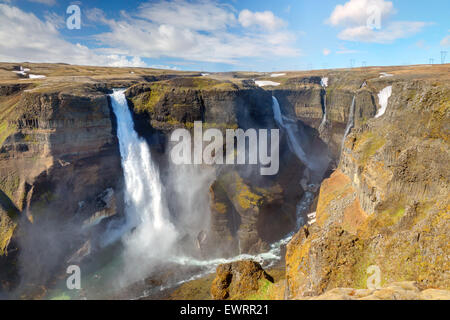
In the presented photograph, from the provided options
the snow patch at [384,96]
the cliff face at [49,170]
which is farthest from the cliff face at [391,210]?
the cliff face at [49,170]

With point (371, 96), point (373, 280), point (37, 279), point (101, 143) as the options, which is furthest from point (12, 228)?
point (371, 96)

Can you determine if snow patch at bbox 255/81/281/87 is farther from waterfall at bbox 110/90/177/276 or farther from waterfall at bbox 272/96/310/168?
waterfall at bbox 110/90/177/276

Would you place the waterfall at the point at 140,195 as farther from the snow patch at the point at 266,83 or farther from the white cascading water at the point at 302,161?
the snow patch at the point at 266,83

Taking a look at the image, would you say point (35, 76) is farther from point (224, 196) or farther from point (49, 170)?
point (224, 196)

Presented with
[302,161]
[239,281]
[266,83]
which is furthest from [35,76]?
[239,281]

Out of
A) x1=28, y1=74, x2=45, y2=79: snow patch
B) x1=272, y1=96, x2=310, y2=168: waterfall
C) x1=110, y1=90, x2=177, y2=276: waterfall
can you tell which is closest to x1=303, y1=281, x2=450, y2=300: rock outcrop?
x1=110, y1=90, x2=177, y2=276: waterfall

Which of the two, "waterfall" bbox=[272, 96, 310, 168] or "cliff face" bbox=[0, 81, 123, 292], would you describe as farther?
"waterfall" bbox=[272, 96, 310, 168]
